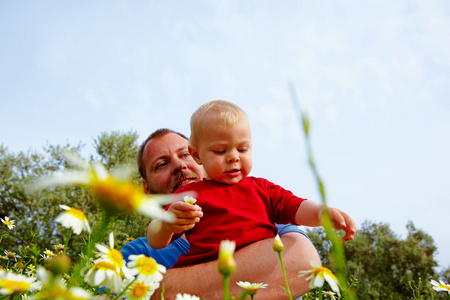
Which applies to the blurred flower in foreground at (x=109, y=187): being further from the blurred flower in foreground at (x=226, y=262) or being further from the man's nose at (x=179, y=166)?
the man's nose at (x=179, y=166)

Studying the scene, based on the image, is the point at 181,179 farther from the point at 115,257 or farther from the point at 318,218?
the point at 115,257

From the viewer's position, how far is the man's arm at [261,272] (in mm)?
1773

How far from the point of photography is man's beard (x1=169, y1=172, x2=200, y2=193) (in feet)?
12.8

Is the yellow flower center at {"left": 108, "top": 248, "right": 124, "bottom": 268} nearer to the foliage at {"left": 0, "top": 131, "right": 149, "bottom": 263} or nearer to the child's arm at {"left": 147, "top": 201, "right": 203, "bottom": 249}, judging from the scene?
the child's arm at {"left": 147, "top": 201, "right": 203, "bottom": 249}

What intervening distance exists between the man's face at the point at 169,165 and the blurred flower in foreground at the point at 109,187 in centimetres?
329

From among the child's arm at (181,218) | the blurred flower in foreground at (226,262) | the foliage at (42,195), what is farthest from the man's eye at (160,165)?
the foliage at (42,195)

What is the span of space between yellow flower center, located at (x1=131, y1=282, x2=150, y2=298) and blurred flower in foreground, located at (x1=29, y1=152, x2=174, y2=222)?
55cm

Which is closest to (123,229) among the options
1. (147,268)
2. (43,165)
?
(43,165)

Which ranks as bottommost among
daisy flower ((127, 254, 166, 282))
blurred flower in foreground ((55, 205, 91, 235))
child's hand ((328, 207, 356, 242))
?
daisy flower ((127, 254, 166, 282))

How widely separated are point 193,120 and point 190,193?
47cm

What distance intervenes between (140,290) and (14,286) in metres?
0.34

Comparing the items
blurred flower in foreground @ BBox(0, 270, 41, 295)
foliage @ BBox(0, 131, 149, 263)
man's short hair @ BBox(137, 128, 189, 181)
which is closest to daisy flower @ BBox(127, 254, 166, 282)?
blurred flower in foreground @ BBox(0, 270, 41, 295)

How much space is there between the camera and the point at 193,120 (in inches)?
87.4

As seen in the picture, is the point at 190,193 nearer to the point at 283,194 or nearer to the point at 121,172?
the point at 283,194
